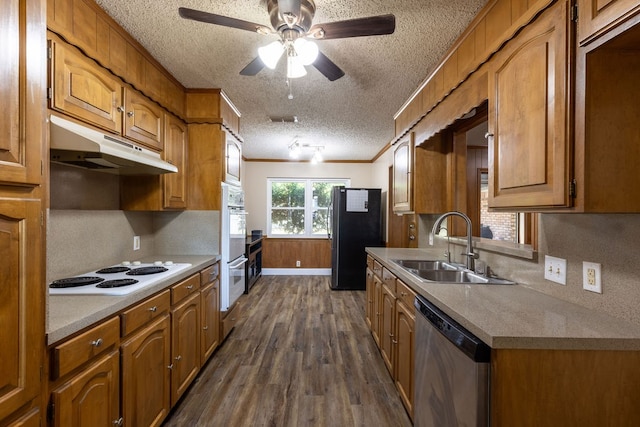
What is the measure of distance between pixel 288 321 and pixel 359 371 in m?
1.25

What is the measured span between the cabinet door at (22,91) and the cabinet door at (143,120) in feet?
3.19

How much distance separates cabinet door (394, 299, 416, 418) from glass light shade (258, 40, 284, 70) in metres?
1.60

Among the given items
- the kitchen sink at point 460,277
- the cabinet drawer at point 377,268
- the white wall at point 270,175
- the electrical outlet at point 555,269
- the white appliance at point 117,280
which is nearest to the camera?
the electrical outlet at point 555,269

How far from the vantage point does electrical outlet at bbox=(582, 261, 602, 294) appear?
1124 mm

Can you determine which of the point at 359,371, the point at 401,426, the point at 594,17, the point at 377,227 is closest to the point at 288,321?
the point at 359,371

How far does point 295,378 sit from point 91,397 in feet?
4.73

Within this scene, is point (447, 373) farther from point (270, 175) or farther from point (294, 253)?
point (270, 175)

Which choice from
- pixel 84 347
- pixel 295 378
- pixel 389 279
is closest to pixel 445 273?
pixel 389 279

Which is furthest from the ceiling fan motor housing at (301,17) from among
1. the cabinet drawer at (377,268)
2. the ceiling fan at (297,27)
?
the cabinet drawer at (377,268)

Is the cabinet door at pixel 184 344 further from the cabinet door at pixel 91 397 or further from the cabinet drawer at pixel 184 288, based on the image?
the cabinet door at pixel 91 397

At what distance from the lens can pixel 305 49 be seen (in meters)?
1.48

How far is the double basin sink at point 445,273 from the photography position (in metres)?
1.68

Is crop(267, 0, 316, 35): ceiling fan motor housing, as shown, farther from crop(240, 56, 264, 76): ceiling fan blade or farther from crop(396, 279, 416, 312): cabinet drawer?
crop(396, 279, 416, 312): cabinet drawer

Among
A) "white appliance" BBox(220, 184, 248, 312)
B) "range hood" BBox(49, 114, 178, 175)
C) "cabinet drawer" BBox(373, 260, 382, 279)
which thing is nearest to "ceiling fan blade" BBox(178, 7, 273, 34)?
"range hood" BBox(49, 114, 178, 175)
